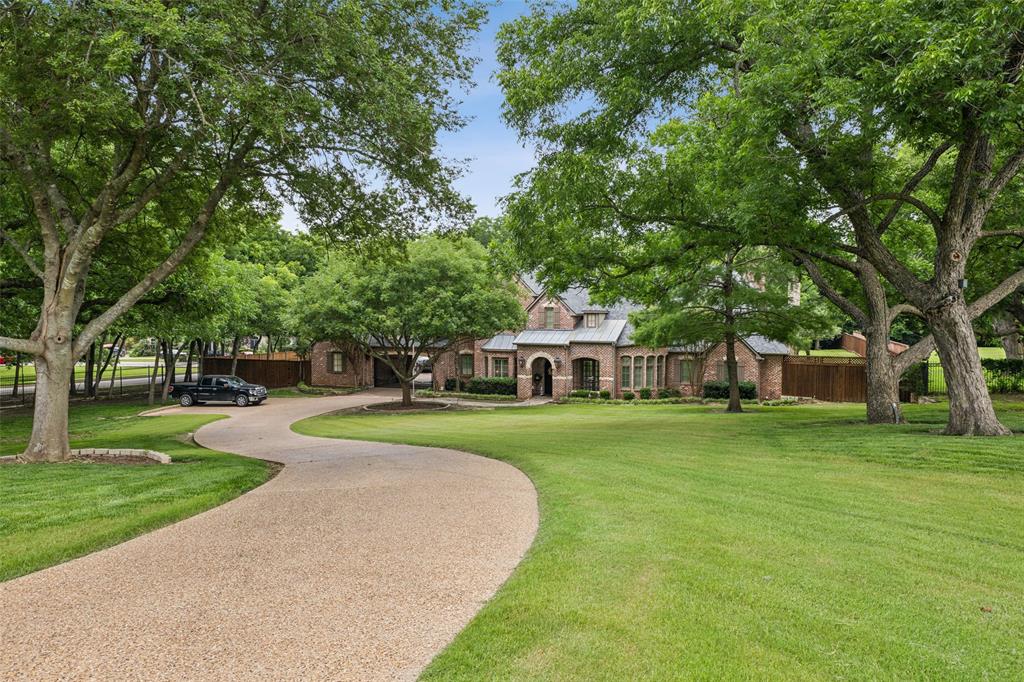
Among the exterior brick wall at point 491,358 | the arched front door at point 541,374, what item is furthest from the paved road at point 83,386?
the arched front door at point 541,374

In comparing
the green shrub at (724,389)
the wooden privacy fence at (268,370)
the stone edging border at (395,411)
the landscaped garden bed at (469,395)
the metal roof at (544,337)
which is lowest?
the stone edging border at (395,411)

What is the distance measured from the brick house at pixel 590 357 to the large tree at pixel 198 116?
60.9 ft

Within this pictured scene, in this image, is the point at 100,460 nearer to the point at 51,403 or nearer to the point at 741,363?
the point at 51,403

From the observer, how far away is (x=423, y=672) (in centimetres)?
333

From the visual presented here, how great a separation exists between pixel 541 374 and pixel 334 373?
14.8 m

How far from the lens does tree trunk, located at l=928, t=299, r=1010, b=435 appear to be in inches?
431

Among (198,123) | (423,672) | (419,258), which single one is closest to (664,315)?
(419,258)

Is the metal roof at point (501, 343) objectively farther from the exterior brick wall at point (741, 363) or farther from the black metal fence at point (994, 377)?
the black metal fence at point (994, 377)

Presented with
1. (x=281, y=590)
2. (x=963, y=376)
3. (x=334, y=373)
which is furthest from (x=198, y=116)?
(x=334, y=373)

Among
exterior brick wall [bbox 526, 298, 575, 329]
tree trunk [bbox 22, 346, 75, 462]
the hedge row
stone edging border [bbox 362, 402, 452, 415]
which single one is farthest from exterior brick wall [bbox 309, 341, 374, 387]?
tree trunk [bbox 22, 346, 75, 462]

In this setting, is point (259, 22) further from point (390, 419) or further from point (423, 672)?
point (390, 419)

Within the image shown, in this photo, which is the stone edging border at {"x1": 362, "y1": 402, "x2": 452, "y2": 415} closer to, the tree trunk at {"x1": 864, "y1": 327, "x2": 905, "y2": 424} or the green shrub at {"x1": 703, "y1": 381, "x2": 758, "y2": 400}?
the green shrub at {"x1": 703, "y1": 381, "x2": 758, "y2": 400}

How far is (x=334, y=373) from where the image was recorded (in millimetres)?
40000

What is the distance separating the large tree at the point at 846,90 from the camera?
782cm
